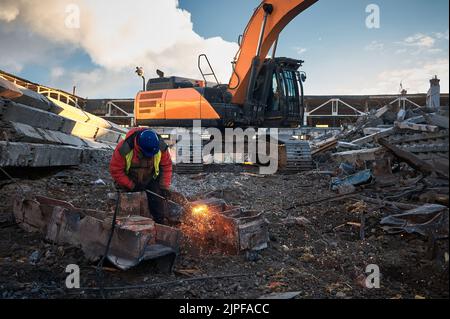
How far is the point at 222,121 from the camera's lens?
8.77 metres

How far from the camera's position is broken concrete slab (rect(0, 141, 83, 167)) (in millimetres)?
5227

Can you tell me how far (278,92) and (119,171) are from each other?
18.0 ft

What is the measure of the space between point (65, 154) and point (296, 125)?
590 centimetres

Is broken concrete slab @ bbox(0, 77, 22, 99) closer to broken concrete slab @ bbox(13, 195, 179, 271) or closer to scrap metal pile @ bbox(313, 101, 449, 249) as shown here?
broken concrete slab @ bbox(13, 195, 179, 271)

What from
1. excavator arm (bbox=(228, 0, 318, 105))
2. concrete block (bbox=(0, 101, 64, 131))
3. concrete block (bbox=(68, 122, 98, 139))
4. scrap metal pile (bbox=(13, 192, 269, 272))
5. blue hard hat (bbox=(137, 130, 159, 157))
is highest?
excavator arm (bbox=(228, 0, 318, 105))

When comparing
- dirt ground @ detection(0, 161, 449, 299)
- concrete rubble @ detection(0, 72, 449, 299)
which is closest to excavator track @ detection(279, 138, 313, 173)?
concrete rubble @ detection(0, 72, 449, 299)

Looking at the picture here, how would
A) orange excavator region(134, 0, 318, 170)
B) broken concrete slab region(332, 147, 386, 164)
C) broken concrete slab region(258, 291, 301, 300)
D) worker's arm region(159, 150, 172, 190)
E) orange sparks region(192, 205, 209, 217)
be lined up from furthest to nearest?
orange excavator region(134, 0, 318, 170) → broken concrete slab region(332, 147, 386, 164) → worker's arm region(159, 150, 172, 190) → orange sparks region(192, 205, 209, 217) → broken concrete slab region(258, 291, 301, 300)

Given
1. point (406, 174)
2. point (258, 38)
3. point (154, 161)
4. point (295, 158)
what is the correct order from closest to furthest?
point (154, 161) < point (406, 174) < point (258, 38) < point (295, 158)

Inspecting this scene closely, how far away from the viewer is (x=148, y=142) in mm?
4098

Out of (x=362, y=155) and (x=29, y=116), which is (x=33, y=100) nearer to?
(x=29, y=116)

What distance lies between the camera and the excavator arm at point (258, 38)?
770 centimetres

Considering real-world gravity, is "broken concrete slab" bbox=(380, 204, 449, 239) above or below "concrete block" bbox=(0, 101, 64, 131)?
below

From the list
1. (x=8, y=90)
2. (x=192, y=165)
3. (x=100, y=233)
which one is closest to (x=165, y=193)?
(x=100, y=233)

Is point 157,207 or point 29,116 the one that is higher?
point 29,116
